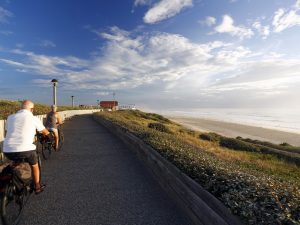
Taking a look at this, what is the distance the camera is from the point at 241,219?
12.8 feet

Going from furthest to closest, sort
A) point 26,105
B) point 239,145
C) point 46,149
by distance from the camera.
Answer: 1. point 239,145
2. point 46,149
3. point 26,105

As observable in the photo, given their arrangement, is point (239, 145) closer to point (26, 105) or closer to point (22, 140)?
point (26, 105)

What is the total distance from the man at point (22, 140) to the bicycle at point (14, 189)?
0.48ft

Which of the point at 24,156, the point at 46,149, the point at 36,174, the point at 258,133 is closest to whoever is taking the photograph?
the point at 24,156

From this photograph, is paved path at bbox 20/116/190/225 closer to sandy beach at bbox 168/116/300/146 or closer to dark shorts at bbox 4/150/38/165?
dark shorts at bbox 4/150/38/165

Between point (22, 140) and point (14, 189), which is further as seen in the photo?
point (22, 140)

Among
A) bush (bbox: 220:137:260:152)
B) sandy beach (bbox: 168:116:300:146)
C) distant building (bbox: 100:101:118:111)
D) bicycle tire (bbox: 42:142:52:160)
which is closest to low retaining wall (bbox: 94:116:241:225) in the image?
bicycle tire (bbox: 42:142:52:160)

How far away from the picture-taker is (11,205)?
559 cm

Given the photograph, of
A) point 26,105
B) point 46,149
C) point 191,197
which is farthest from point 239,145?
point 26,105

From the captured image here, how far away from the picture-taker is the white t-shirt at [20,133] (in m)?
5.46

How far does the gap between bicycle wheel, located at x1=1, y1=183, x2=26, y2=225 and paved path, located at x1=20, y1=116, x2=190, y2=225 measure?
0.18 m

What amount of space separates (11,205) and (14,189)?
0.75 meters

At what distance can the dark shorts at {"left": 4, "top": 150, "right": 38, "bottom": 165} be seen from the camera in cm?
544

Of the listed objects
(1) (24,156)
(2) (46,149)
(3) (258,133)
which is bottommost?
(3) (258,133)
